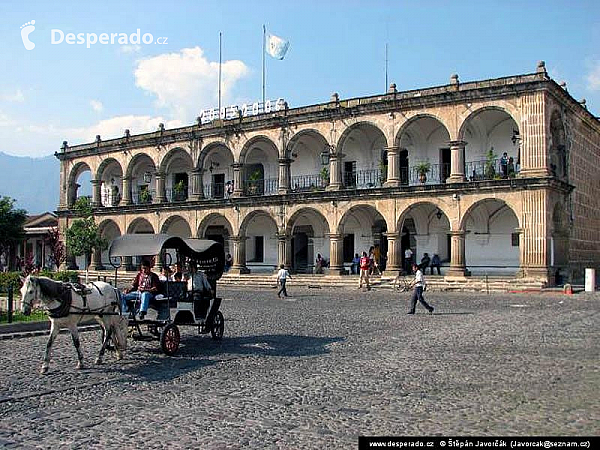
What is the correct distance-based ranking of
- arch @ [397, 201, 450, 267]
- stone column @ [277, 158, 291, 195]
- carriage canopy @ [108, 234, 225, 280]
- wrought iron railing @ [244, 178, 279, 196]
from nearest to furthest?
carriage canopy @ [108, 234, 225, 280]
arch @ [397, 201, 450, 267]
stone column @ [277, 158, 291, 195]
wrought iron railing @ [244, 178, 279, 196]

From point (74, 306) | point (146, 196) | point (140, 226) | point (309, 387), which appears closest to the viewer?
point (309, 387)

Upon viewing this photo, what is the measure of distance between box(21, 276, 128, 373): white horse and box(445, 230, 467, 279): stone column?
747 inches

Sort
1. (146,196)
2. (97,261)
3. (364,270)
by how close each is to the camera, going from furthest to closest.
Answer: (97,261)
(146,196)
(364,270)

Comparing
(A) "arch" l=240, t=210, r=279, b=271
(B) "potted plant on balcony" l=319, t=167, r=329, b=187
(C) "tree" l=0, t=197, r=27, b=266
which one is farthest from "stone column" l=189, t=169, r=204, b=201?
(C) "tree" l=0, t=197, r=27, b=266

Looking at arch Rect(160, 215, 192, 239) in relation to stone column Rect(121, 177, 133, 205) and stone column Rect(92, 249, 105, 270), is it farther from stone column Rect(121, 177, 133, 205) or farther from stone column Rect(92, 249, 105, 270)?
stone column Rect(92, 249, 105, 270)

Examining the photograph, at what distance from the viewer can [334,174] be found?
31328mm

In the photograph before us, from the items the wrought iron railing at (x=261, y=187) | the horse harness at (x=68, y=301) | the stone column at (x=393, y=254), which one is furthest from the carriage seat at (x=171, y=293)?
the wrought iron railing at (x=261, y=187)

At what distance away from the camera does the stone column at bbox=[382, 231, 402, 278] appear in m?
29.1

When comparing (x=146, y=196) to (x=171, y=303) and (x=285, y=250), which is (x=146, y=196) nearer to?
(x=285, y=250)

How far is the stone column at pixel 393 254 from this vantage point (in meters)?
29.1

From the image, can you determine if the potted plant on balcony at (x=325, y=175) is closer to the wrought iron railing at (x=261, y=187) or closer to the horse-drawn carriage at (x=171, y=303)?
the wrought iron railing at (x=261, y=187)

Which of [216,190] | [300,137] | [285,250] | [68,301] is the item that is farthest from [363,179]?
[68,301]

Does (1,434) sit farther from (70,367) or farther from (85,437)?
(70,367)

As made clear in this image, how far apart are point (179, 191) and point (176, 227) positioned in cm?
302
